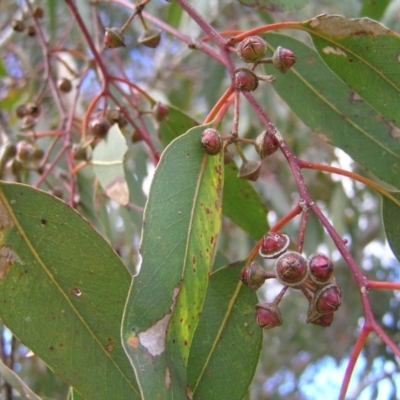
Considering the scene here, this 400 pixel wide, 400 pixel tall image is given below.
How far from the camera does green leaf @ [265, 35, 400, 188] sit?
110 cm

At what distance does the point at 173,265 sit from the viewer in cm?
74

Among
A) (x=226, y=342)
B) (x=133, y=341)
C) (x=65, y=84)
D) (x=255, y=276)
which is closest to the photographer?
(x=133, y=341)

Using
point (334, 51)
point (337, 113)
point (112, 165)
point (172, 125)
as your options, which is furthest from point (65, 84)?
point (334, 51)

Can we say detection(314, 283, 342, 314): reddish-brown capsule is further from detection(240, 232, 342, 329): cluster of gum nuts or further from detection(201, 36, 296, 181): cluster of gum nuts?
detection(201, 36, 296, 181): cluster of gum nuts

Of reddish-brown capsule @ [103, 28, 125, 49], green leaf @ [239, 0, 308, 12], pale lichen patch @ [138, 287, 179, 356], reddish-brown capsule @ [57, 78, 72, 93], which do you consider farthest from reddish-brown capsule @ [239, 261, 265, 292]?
reddish-brown capsule @ [57, 78, 72, 93]

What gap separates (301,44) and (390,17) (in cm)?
94

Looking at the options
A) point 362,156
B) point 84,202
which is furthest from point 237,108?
point 84,202

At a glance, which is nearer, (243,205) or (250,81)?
(250,81)

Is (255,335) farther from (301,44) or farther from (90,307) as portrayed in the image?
(301,44)

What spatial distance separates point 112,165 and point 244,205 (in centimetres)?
28

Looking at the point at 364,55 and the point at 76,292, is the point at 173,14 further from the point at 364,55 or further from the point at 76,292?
the point at 76,292

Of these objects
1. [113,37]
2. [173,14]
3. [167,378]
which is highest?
[173,14]

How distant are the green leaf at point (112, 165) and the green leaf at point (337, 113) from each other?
352 millimetres

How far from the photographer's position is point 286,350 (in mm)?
4785
